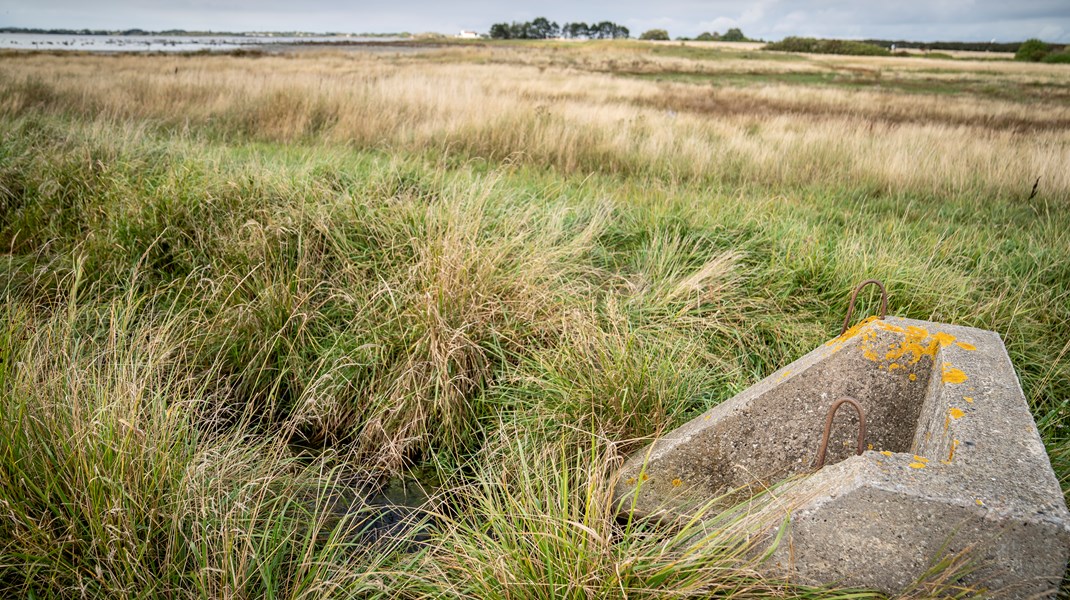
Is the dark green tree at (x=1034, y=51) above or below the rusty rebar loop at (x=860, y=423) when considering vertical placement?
above

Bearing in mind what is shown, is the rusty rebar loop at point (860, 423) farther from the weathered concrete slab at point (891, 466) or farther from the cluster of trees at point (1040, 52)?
the cluster of trees at point (1040, 52)

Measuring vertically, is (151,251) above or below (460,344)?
above

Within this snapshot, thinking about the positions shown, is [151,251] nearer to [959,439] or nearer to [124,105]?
[959,439]

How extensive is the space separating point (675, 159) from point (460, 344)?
473cm

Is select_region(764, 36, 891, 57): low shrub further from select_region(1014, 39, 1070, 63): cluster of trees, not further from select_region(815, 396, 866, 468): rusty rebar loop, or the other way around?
select_region(815, 396, 866, 468): rusty rebar loop

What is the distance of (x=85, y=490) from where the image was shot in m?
1.96

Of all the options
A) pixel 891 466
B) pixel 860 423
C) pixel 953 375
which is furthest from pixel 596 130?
pixel 891 466

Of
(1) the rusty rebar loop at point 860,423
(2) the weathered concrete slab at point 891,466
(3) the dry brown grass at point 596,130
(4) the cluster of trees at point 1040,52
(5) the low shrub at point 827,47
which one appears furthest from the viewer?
(5) the low shrub at point 827,47

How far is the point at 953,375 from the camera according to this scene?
2.09 m

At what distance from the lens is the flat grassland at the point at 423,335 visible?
6.40 feet

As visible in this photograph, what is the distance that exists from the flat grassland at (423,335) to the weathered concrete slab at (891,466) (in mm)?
108

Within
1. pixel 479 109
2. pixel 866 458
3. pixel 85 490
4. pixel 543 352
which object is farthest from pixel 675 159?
pixel 85 490

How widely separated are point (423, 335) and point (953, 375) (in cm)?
241

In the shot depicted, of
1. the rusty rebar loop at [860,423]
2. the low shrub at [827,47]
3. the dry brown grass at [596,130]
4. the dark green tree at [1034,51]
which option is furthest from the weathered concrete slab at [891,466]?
the low shrub at [827,47]
